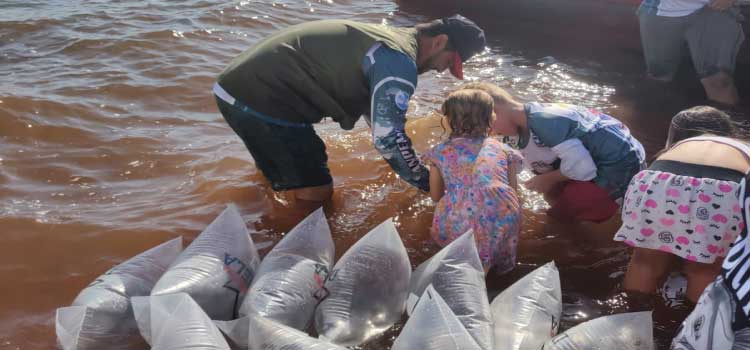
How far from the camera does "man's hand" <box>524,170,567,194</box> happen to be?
389 cm

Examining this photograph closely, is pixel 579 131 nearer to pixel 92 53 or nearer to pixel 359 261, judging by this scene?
pixel 359 261

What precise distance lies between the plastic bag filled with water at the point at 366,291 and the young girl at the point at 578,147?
1.12m

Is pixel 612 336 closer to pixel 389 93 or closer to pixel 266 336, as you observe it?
pixel 266 336

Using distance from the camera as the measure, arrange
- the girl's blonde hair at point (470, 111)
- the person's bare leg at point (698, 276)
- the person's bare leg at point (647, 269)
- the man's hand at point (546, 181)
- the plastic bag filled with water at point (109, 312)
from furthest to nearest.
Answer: the man's hand at point (546, 181) < the girl's blonde hair at point (470, 111) < the person's bare leg at point (647, 269) < the person's bare leg at point (698, 276) < the plastic bag filled with water at point (109, 312)

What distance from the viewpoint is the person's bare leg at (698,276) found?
3053 mm

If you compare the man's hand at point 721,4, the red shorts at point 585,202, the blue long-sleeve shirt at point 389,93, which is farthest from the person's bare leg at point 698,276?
the man's hand at point 721,4

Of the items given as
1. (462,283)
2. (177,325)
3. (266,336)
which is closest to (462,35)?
(462,283)

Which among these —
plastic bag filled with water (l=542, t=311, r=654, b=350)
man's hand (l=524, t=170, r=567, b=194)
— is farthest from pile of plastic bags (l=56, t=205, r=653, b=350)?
man's hand (l=524, t=170, r=567, b=194)

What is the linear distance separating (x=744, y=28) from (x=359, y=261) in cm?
630

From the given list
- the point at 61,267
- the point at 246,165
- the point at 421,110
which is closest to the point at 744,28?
the point at 421,110

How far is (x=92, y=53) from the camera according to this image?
765 centimetres

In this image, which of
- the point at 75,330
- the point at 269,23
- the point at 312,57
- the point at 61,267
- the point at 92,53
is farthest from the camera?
the point at 269,23

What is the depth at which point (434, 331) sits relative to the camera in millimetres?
2361

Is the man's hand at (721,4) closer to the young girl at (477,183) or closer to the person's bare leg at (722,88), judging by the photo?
the person's bare leg at (722,88)
